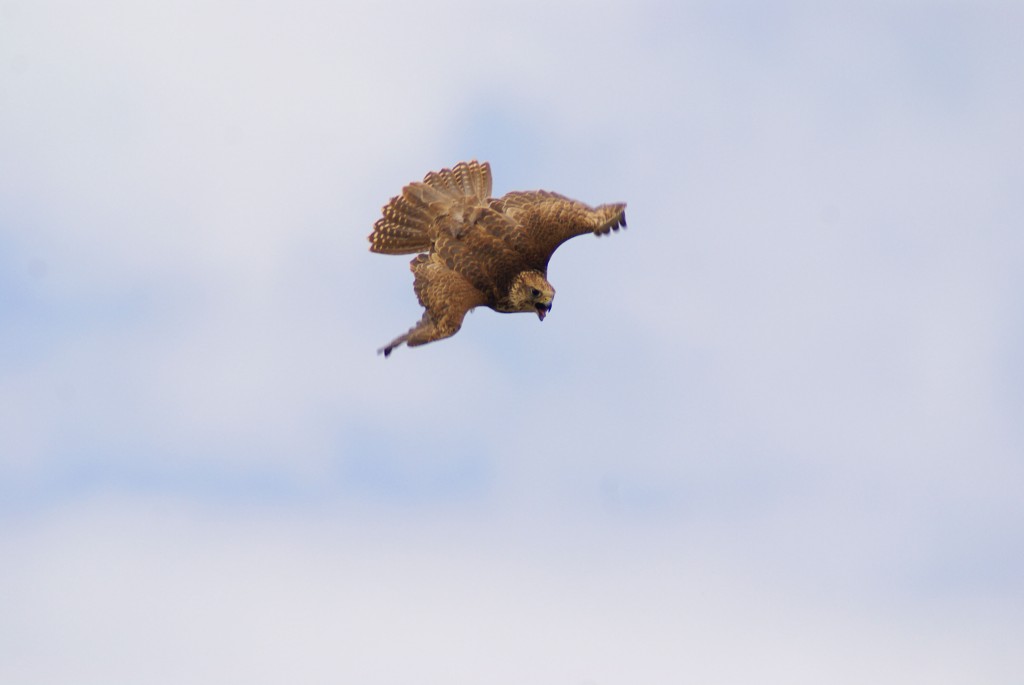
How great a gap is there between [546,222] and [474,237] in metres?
1.22

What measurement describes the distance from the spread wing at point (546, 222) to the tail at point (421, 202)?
2.55 feet

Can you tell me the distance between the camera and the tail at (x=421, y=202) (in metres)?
27.2

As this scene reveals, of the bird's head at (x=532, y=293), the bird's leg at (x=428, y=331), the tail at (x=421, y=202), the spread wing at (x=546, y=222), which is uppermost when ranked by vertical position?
the tail at (x=421, y=202)

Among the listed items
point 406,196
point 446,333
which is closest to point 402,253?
point 406,196

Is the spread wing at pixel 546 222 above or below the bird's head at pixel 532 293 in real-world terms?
above

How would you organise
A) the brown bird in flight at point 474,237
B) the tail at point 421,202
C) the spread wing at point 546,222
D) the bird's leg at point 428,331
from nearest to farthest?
the bird's leg at point 428,331 → the brown bird in flight at point 474,237 → the spread wing at point 546,222 → the tail at point 421,202

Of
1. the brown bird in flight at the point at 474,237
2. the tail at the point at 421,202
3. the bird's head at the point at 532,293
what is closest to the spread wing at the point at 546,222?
the brown bird in flight at the point at 474,237

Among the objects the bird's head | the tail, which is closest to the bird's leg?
the bird's head

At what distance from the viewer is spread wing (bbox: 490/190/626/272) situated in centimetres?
2561

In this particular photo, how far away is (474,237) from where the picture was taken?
26.2m

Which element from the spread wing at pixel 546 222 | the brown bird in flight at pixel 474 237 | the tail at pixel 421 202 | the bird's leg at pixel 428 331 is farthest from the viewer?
the tail at pixel 421 202

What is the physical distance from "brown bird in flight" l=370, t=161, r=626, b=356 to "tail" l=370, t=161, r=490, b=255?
0.02 m

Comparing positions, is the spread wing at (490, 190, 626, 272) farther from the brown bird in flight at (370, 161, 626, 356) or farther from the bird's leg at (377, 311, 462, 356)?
the bird's leg at (377, 311, 462, 356)

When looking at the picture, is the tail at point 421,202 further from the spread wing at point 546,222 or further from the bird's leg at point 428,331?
the bird's leg at point 428,331
